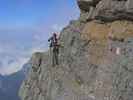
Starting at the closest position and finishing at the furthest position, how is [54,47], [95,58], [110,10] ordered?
[95,58]
[110,10]
[54,47]

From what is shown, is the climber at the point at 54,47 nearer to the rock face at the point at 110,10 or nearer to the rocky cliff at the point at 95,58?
the rocky cliff at the point at 95,58

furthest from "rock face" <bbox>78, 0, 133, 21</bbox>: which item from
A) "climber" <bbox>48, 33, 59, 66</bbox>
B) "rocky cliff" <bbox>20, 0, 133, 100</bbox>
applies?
"climber" <bbox>48, 33, 59, 66</bbox>

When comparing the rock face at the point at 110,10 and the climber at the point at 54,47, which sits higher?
the rock face at the point at 110,10

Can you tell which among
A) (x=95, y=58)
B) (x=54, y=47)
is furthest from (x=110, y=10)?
(x=54, y=47)

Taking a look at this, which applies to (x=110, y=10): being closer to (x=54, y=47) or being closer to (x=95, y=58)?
(x=95, y=58)

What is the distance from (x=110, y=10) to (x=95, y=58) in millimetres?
7770

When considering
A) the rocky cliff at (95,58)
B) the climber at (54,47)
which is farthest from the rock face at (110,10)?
the climber at (54,47)

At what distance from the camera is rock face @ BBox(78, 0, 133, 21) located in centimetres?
5165

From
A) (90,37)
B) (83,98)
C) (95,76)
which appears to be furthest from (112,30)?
(83,98)

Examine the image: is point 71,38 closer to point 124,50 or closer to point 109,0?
point 109,0

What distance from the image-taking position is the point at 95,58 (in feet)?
173

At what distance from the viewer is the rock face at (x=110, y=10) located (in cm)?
5165

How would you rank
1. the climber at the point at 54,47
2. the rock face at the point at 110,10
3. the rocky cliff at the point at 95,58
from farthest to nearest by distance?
the climber at the point at 54,47 → the rock face at the point at 110,10 → the rocky cliff at the point at 95,58

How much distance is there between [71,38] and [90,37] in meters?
6.14
